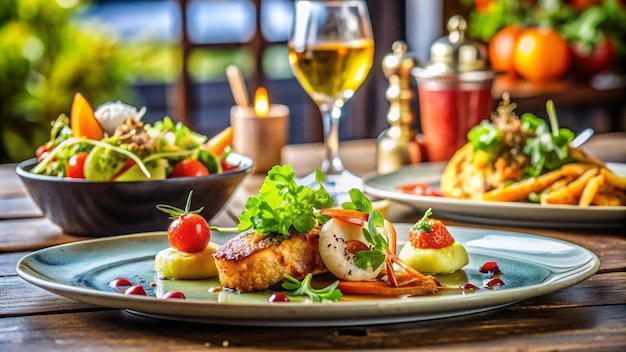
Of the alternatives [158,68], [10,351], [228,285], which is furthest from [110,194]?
[158,68]

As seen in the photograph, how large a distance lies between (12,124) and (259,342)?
3951mm

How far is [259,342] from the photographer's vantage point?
105 cm

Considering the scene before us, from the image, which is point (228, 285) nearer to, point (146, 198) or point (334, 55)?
point (146, 198)

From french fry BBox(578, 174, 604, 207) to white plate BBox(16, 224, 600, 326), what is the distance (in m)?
0.31

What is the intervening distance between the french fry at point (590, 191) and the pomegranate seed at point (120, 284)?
0.89 meters

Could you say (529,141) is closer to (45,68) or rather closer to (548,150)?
(548,150)

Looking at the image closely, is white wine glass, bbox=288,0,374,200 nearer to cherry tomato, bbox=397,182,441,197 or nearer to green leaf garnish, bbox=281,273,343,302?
cherry tomato, bbox=397,182,441,197

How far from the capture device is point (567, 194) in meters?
1.73

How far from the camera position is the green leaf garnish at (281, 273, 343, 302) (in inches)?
44.0

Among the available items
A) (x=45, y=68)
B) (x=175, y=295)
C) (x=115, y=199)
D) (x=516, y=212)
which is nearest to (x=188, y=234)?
(x=175, y=295)

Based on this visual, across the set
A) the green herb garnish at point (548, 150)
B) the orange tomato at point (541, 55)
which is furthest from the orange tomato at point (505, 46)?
the green herb garnish at point (548, 150)

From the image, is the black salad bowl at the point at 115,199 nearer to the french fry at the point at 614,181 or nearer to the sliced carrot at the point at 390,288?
the sliced carrot at the point at 390,288

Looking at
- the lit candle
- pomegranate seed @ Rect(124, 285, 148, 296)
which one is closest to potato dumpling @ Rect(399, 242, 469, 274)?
pomegranate seed @ Rect(124, 285, 148, 296)

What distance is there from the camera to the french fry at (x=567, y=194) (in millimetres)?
1726
